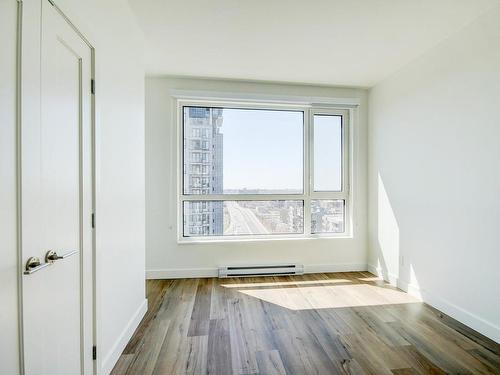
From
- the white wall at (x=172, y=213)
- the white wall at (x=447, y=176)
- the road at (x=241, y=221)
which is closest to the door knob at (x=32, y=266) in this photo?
the white wall at (x=172, y=213)

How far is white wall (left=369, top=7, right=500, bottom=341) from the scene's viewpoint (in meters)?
2.19

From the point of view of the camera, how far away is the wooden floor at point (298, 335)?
185 cm

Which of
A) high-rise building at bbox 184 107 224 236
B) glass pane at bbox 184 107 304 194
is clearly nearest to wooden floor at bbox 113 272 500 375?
high-rise building at bbox 184 107 224 236

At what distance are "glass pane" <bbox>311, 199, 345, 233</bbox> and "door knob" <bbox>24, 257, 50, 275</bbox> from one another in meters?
3.39

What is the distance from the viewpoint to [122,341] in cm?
200

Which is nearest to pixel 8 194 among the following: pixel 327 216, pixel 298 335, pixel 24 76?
pixel 24 76

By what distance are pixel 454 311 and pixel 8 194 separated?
3.51 m

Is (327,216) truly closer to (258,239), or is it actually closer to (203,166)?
(258,239)

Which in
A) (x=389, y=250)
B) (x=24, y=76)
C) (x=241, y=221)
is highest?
(x=24, y=76)

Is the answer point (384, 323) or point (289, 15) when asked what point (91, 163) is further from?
point (384, 323)

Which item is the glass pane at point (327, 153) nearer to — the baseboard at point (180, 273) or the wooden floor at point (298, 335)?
the wooden floor at point (298, 335)

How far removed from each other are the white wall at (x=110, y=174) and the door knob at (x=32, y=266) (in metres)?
0.06

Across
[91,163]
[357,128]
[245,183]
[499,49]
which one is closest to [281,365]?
[91,163]

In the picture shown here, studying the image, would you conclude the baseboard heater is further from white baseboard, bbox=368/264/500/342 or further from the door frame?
the door frame
